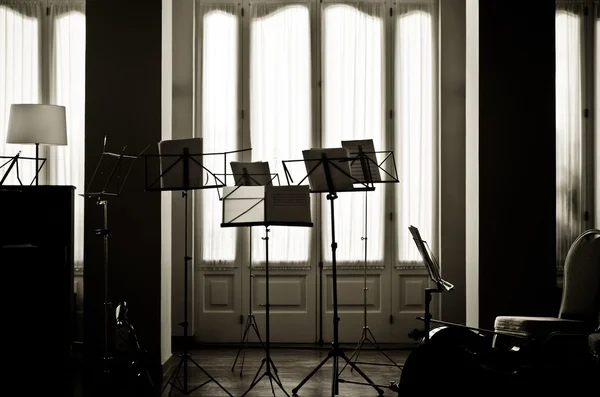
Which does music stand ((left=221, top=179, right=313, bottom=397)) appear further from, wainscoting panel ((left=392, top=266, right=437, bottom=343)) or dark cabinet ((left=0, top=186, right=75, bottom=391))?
wainscoting panel ((left=392, top=266, right=437, bottom=343))

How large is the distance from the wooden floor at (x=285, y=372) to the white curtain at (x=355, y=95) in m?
1.05

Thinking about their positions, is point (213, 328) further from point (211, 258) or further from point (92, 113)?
point (92, 113)

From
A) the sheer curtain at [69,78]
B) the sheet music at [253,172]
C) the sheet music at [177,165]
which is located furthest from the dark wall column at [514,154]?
the sheer curtain at [69,78]

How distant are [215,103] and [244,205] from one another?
2.35 m

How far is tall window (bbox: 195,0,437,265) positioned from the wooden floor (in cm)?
93

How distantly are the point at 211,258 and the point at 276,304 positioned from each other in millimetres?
773

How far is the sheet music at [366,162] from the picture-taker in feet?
15.5

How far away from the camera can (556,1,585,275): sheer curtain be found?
6.96 m

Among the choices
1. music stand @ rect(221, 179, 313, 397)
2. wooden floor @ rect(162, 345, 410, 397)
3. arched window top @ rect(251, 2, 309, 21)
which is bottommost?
wooden floor @ rect(162, 345, 410, 397)

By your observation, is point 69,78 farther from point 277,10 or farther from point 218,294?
point 218,294

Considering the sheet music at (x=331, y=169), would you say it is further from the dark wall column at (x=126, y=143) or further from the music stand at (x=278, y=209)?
the dark wall column at (x=126, y=143)

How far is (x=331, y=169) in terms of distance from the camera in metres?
4.57

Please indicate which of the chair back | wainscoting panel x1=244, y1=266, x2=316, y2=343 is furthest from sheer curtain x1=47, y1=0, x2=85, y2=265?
the chair back

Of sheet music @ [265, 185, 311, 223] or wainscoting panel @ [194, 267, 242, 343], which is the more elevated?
sheet music @ [265, 185, 311, 223]
